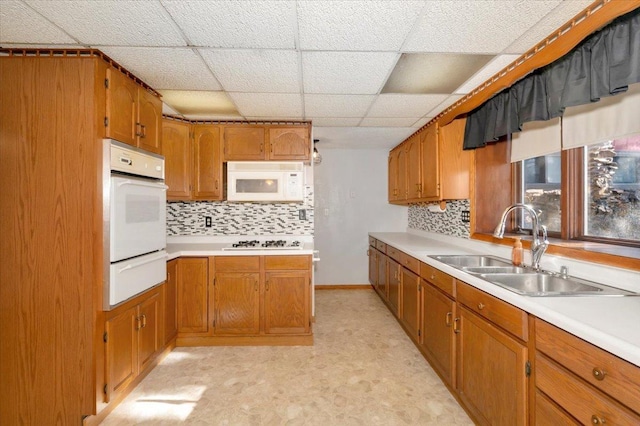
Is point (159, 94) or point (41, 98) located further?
point (159, 94)

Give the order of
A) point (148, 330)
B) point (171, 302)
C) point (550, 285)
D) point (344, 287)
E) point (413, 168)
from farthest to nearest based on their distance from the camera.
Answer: point (344, 287) → point (413, 168) → point (171, 302) → point (148, 330) → point (550, 285)

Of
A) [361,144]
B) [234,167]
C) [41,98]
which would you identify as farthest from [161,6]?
[361,144]

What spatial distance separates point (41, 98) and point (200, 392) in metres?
2.12

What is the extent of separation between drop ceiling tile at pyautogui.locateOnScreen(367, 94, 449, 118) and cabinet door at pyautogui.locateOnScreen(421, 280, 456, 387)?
1579 mm

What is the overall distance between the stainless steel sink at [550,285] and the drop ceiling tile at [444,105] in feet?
5.19

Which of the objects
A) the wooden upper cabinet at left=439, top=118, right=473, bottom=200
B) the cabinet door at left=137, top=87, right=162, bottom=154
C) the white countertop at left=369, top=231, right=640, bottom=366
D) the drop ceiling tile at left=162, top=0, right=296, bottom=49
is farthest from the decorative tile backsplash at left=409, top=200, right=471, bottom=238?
the cabinet door at left=137, top=87, right=162, bottom=154

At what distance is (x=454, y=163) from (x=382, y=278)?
5.81 ft

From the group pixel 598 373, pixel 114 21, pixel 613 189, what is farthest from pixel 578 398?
pixel 114 21

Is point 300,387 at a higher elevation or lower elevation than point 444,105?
lower

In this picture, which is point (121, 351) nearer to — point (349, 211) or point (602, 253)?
point (602, 253)

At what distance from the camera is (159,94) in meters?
2.56

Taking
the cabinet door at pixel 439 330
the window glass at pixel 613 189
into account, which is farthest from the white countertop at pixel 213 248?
the window glass at pixel 613 189

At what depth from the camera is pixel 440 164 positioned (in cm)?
296

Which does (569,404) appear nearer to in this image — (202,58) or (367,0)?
(367,0)
